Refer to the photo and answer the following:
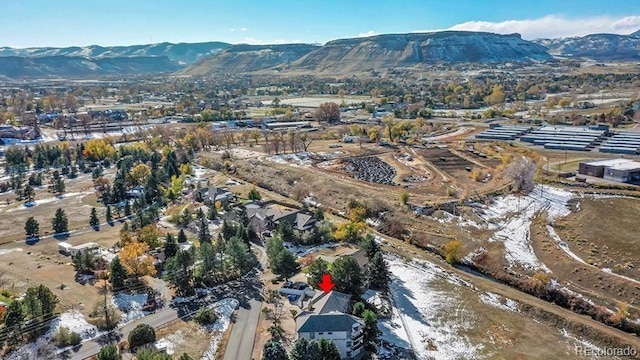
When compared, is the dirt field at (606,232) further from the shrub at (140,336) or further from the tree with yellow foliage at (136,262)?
the tree with yellow foliage at (136,262)

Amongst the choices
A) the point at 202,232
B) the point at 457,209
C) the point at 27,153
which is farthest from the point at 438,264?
the point at 27,153

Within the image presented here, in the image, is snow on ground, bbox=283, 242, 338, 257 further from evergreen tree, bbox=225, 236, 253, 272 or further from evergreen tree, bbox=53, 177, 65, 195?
evergreen tree, bbox=53, 177, 65, 195

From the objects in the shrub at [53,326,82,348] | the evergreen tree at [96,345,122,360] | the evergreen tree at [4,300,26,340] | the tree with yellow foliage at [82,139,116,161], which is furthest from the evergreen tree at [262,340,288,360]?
the tree with yellow foliage at [82,139,116,161]

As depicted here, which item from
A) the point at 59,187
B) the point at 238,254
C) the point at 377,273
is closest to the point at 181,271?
the point at 238,254

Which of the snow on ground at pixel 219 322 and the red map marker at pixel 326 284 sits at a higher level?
the red map marker at pixel 326 284

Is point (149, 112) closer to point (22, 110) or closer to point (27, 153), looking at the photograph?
point (22, 110)

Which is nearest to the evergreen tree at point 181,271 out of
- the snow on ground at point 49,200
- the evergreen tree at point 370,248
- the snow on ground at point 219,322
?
the snow on ground at point 219,322

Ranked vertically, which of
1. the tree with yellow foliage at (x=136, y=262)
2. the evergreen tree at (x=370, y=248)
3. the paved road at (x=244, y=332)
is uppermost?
the evergreen tree at (x=370, y=248)
